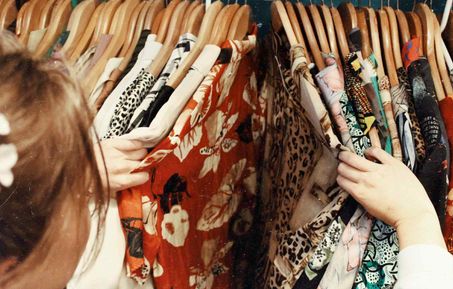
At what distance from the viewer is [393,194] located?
0.60 metres

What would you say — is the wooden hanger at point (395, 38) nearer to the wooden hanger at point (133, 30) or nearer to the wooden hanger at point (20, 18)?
the wooden hanger at point (133, 30)

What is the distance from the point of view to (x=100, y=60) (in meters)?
0.63

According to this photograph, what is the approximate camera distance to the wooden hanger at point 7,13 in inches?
23.7

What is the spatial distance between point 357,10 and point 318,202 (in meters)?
0.30

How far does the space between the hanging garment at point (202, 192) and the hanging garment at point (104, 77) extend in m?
0.09

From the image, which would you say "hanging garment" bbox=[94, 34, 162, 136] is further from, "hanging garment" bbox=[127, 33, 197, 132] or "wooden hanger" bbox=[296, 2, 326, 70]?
"wooden hanger" bbox=[296, 2, 326, 70]

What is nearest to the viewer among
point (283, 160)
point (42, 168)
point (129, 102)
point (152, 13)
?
point (42, 168)

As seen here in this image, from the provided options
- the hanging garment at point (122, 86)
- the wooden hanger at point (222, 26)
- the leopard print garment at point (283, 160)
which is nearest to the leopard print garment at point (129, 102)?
A: the hanging garment at point (122, 86)

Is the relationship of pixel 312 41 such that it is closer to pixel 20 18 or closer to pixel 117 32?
pixel 117 32

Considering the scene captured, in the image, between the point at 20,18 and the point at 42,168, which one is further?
the point at 20,18

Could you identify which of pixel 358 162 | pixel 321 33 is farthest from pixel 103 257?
pixel 321 33

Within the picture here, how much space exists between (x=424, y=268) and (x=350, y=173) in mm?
138

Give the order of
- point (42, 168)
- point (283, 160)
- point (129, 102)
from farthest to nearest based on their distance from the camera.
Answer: point (283, 160) < point (129, 102) < point (42, 168)

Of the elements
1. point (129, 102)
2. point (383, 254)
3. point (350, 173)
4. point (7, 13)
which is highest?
point (7, 13)
